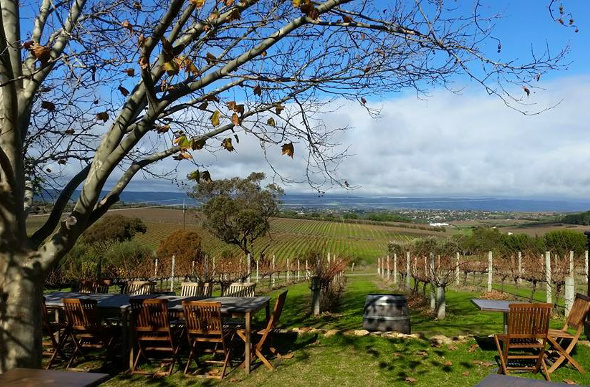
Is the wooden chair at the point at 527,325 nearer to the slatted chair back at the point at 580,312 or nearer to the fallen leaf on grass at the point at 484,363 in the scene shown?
the fallen leaf on grass at the point at 484,363

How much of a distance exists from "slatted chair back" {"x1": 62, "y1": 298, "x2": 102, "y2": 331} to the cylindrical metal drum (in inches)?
171

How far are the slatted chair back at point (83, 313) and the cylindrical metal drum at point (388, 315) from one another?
4.34m

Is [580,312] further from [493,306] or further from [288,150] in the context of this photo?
[288,150]

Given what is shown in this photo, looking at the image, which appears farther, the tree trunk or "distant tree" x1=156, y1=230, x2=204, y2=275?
"distant tree" x1=156, y1=230, x2=204, y2=275

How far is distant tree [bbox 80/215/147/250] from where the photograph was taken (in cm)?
3834

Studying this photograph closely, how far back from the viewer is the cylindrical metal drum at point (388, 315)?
315 inches

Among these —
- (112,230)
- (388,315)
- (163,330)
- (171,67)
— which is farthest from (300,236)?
(171,67)

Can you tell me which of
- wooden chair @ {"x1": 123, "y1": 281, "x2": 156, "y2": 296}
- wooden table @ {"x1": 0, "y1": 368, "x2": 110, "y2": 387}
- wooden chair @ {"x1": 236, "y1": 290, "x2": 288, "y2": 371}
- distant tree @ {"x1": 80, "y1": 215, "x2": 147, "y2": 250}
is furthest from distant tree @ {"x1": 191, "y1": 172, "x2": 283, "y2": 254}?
wooden table @ {"x1": 0, "y1": 368, "x2": 110, "y2": 387}

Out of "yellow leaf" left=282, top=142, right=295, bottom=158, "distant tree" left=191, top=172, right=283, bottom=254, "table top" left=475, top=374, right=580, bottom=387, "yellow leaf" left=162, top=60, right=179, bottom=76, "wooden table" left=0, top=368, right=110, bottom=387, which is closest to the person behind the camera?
"table top" left=475, top=374, right=580, bottom=387

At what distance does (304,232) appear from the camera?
6253 centimetres

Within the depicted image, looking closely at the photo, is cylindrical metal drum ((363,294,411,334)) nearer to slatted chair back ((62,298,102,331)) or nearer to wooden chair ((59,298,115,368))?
wooden chair ((59,298,115,368))

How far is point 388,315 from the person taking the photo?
8.02 metres

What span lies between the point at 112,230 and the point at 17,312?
3897cm

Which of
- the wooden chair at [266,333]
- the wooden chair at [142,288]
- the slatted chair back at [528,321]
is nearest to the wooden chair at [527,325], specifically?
the slatted chair back at [528,321]
